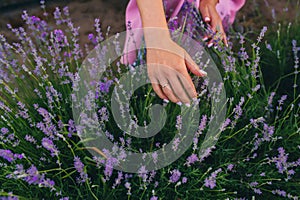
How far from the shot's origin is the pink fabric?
1757 mm

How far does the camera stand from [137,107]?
5.24ft

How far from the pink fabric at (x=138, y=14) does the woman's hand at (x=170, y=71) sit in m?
0.28

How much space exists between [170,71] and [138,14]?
67cm

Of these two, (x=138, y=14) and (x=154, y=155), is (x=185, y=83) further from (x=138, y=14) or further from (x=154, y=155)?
(x=138, y=14)

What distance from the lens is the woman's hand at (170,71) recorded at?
1281mm

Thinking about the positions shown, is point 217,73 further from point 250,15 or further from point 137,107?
point 250,15

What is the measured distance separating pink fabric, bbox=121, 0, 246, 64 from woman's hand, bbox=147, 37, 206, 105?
281 mm

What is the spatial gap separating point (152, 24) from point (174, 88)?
25cm

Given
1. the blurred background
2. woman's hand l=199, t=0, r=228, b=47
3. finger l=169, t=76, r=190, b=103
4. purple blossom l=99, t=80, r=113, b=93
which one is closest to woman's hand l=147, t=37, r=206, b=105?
finger l=169, t=76, r=190, b=103

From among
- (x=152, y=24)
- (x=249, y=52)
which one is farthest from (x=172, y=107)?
(x=249, y=52)

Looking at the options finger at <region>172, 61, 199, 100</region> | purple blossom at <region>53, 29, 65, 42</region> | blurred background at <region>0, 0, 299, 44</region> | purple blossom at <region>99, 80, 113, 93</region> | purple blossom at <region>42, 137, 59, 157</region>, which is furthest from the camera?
blurred background at <region>0, 0, 299, 44</region>

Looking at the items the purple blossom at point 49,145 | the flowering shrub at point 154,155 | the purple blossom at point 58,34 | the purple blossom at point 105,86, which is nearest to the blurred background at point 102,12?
the purple blossom at point 58,34

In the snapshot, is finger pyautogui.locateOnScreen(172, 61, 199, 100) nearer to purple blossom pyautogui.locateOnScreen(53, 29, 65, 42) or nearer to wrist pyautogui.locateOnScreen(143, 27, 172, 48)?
wrist pyautogui.locateOnScreen(143, 27, 172, 48)

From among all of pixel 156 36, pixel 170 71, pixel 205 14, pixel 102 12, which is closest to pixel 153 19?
pixel 156 36
